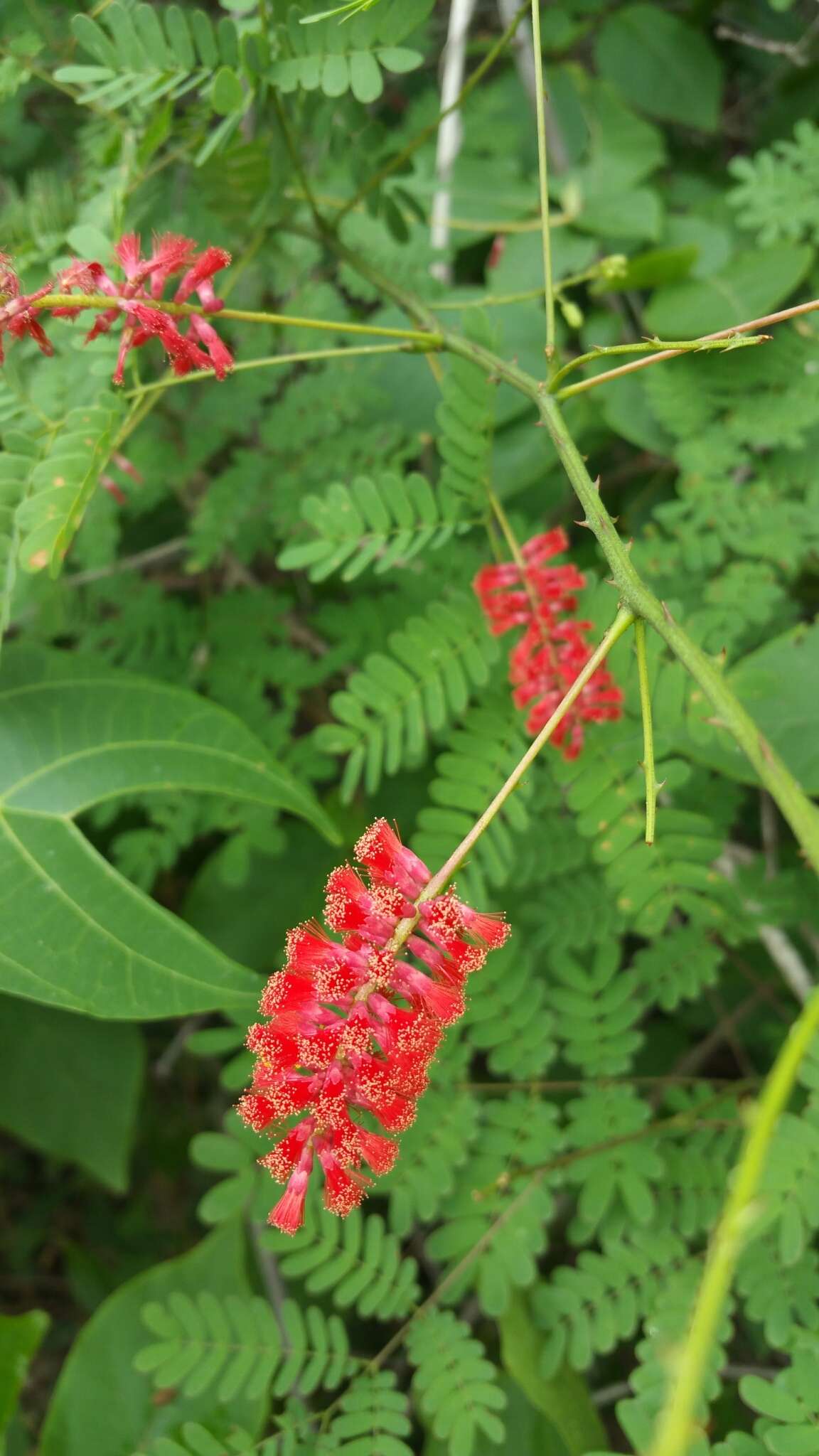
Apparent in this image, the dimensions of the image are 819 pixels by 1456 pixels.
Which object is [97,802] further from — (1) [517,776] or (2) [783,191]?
(2) [783,191]

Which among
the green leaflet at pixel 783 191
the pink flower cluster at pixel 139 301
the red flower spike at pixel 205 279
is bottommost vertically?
the pink flower cluster at pixel 139 301

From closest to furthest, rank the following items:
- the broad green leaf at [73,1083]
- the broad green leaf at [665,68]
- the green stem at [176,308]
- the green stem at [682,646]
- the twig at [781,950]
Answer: the green stem at [682,646] < the green stem at [176,308] < the twig at [781,950] < the broad green leaf at [73,1083] < the broad green leaf at [665,68]

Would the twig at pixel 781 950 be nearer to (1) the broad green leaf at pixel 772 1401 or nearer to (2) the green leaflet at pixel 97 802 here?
(1) the broad green leaf at pixel 772 1401

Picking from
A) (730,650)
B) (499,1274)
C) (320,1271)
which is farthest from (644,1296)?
(730,650)

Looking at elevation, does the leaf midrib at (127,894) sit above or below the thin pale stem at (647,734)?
below

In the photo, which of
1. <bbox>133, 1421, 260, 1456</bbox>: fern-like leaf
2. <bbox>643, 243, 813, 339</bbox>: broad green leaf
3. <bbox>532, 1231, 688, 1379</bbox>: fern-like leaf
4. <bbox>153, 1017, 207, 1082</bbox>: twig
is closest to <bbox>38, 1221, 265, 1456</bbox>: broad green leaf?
<bbox>133, 1421, 260, 1456</bbox>: fern-like leaf

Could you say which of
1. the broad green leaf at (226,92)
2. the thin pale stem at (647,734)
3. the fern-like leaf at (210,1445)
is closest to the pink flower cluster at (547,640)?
the thin pale stem at (647,734)

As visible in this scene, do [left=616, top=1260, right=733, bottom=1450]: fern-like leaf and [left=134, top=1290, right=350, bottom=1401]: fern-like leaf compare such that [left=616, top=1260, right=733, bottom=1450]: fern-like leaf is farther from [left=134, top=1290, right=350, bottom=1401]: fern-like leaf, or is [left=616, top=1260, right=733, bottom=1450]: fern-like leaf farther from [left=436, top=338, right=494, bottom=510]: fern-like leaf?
[left=436, top=338, right=494, bottom=510]: fern-like leaf

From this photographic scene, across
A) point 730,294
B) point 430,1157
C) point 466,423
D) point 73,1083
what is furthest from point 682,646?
point 73,1083
